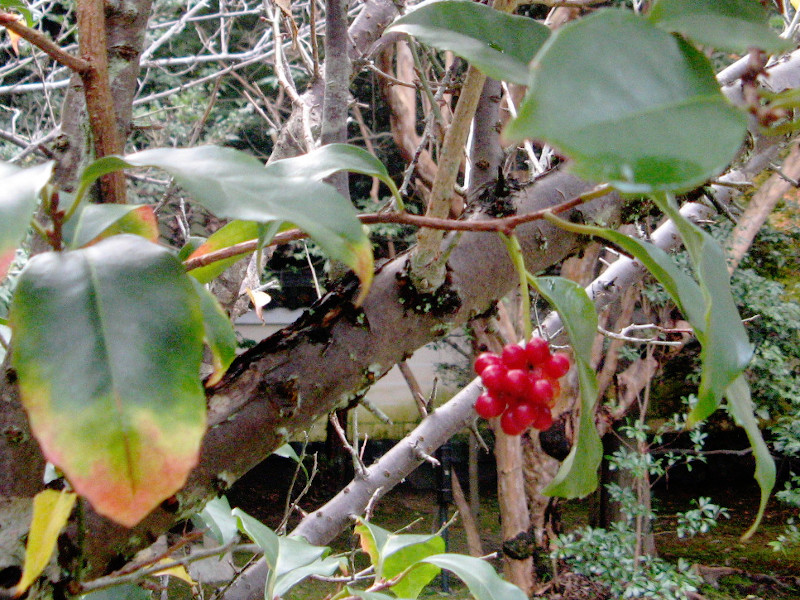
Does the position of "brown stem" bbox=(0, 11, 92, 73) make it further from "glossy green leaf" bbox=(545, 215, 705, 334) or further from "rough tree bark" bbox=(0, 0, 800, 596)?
"glossy green leaf" bbox=(545, 215, 705, 334)

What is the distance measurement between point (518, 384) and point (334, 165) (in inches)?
8.1

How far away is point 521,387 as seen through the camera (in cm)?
45

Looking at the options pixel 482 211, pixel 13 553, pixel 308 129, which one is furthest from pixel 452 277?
pixel 308 129

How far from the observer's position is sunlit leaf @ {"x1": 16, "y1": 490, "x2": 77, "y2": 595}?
0.34m

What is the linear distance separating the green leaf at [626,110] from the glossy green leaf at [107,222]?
256 millimetres

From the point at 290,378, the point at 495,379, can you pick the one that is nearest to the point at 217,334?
the point at 290,378

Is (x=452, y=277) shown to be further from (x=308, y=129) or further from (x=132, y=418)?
(x=308, y=129)

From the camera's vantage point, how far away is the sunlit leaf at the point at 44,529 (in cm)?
34

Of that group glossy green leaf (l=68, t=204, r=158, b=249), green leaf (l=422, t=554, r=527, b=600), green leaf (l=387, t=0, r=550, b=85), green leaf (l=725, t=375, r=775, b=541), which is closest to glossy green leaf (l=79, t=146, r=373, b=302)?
glossy green leaf (l=68, t=204, r=158, b=249)

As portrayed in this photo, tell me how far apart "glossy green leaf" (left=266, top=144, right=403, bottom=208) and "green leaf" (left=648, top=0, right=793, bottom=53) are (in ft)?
0.62

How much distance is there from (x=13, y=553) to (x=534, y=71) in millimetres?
449

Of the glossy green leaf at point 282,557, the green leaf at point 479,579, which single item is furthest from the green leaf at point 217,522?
the green leaf at point 479,579

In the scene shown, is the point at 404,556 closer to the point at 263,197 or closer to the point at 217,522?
the point at 217,522

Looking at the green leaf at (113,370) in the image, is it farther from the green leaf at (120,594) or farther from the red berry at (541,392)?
the green leaf at (120,594)
